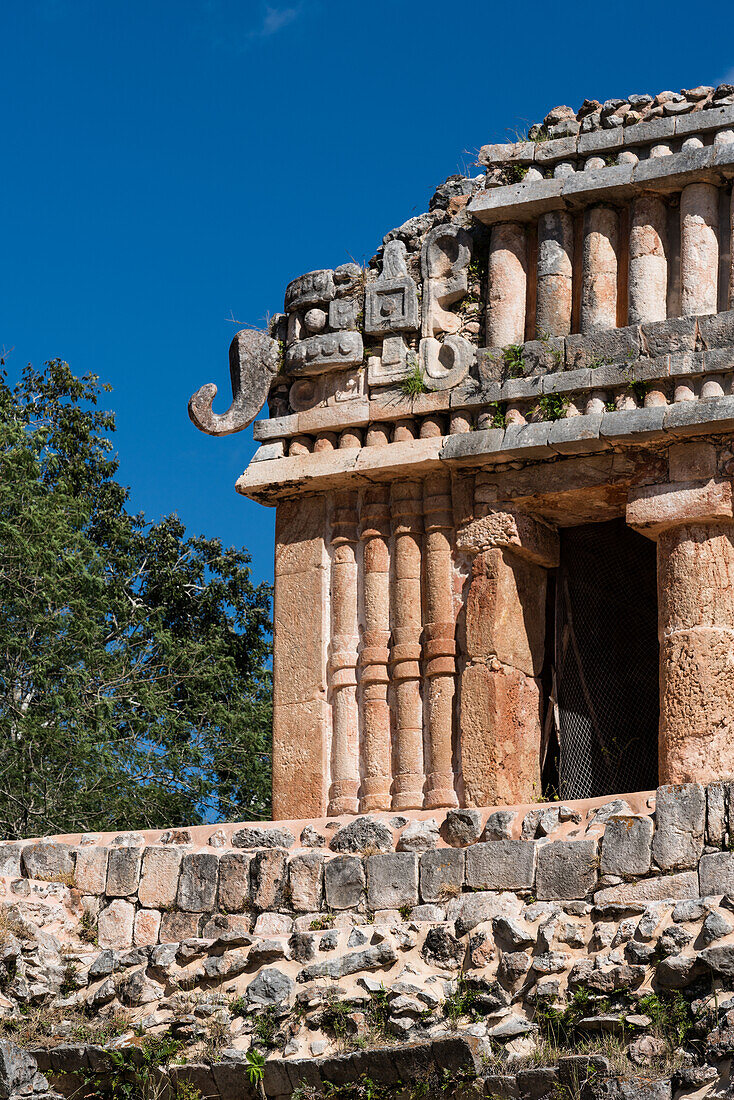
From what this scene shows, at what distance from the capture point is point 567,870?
8.46 metres

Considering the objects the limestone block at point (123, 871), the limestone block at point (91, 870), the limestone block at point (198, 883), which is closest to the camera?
the limestone block at point (198, 883)

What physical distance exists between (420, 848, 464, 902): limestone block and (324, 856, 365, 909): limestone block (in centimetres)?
34

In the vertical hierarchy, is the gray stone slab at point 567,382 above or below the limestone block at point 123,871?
above

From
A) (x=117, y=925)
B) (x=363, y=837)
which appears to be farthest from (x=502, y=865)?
(x=117, y=925)

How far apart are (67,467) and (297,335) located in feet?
33.7

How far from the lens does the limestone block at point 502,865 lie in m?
8.58

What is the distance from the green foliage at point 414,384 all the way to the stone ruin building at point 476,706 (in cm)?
2

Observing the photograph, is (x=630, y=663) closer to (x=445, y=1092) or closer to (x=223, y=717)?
(x=445, y=1092)

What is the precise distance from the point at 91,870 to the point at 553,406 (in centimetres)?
396

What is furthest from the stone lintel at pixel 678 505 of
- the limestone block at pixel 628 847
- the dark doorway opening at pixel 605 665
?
the limestone block at pixel 628 847

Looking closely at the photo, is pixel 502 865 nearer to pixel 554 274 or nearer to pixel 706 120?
pixel 554 274

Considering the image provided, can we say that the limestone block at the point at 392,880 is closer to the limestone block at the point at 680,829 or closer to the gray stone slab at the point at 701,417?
the limestone block at the point at 680,829

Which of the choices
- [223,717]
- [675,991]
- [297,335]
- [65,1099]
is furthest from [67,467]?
[675,991]

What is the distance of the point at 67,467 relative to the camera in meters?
21.9
